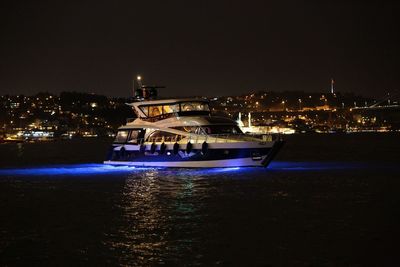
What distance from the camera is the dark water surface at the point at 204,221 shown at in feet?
53.2

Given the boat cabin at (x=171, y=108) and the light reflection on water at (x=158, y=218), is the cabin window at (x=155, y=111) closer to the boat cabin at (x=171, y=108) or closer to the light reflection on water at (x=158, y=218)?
the boat cabin at (x=171, y=108)

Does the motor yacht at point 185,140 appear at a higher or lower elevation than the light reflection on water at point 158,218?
higher

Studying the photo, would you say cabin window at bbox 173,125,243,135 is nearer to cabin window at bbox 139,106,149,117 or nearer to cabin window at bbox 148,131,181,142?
cabin window at bbox 148,131,181,142

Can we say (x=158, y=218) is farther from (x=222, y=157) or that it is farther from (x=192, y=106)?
(x=192, y=106)

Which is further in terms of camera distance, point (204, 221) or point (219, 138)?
point (219, 138)

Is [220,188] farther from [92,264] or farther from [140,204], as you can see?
[92,264]

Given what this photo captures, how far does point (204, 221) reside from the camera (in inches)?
847

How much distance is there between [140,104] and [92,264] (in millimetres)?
29154

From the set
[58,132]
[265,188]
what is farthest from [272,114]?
[265,188]

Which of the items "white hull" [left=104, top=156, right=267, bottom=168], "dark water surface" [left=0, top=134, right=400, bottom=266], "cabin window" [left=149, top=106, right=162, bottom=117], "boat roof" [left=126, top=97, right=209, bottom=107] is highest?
"boat roof" [left=126, top=97, right=209, bottom=107]

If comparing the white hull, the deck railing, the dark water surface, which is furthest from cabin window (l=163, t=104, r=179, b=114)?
the dark water surface

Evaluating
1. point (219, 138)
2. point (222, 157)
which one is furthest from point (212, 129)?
point (222, 157)

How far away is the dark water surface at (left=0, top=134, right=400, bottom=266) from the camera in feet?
53.2

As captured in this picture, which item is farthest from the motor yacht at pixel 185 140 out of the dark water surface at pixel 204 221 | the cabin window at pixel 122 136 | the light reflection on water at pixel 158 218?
the light reflection on water at pixel 158 218
